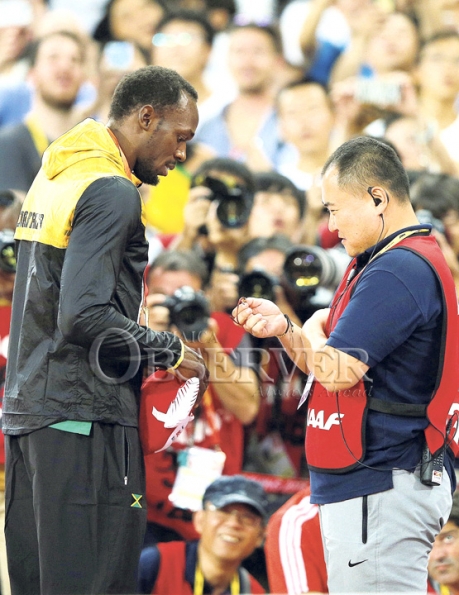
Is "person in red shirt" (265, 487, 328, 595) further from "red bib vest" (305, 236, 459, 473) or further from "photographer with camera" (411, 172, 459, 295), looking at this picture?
"photographer with camera" (411, 172, 459, 295)

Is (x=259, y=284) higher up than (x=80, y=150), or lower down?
lower down

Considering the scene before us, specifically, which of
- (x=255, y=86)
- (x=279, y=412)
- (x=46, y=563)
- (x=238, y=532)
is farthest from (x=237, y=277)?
(x=255, y=86)

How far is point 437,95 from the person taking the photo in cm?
685

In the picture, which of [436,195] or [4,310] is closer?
[4,310]

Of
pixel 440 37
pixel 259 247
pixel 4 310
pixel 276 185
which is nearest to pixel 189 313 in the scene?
pixel 4 310

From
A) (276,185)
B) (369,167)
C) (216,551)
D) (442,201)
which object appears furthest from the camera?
(276,185)

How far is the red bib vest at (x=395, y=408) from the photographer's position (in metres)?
2.32

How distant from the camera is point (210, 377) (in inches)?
164

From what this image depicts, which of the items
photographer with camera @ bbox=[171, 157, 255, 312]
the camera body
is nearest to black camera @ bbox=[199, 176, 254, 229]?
photographer with camera @ bbox=[171, 157, 255, 312]

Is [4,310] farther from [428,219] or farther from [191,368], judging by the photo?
[428,219]

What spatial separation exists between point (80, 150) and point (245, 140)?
4501mm

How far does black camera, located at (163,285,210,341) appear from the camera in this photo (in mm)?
3826

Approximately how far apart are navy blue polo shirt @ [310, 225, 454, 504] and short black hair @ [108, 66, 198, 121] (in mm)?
720

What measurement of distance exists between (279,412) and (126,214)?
248 cm
